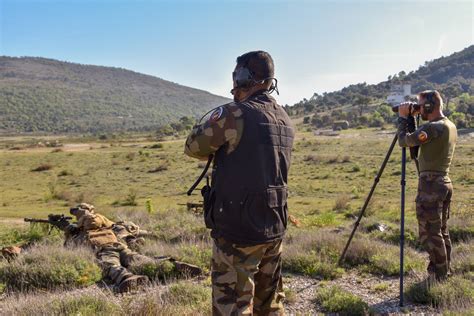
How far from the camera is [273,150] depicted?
3.25 m

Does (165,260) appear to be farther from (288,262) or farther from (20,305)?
(20,305)

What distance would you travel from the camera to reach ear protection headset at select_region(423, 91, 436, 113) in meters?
5.56

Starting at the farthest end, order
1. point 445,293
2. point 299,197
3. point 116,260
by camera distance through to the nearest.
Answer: point 299,197, point 116,260, point 445,293

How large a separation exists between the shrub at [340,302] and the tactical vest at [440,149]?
1.87 m

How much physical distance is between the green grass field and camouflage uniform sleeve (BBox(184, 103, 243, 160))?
3.45 m

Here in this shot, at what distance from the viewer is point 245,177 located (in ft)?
10.2

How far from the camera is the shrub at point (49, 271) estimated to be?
6383mm

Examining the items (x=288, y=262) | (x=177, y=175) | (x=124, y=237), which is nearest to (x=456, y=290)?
(x=288, y=262)

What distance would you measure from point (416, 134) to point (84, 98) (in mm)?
156212

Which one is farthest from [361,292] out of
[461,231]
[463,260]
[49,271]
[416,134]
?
[49,271]

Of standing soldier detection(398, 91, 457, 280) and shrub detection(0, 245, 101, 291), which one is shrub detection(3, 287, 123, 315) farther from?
standing soldier detection(398, 91, 457, 280)

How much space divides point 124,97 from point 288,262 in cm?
16507

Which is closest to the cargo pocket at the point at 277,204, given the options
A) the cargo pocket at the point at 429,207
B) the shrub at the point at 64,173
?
the cargo pocket at the point at 429,207

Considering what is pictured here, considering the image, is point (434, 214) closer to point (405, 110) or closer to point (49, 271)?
point (405, 110)
